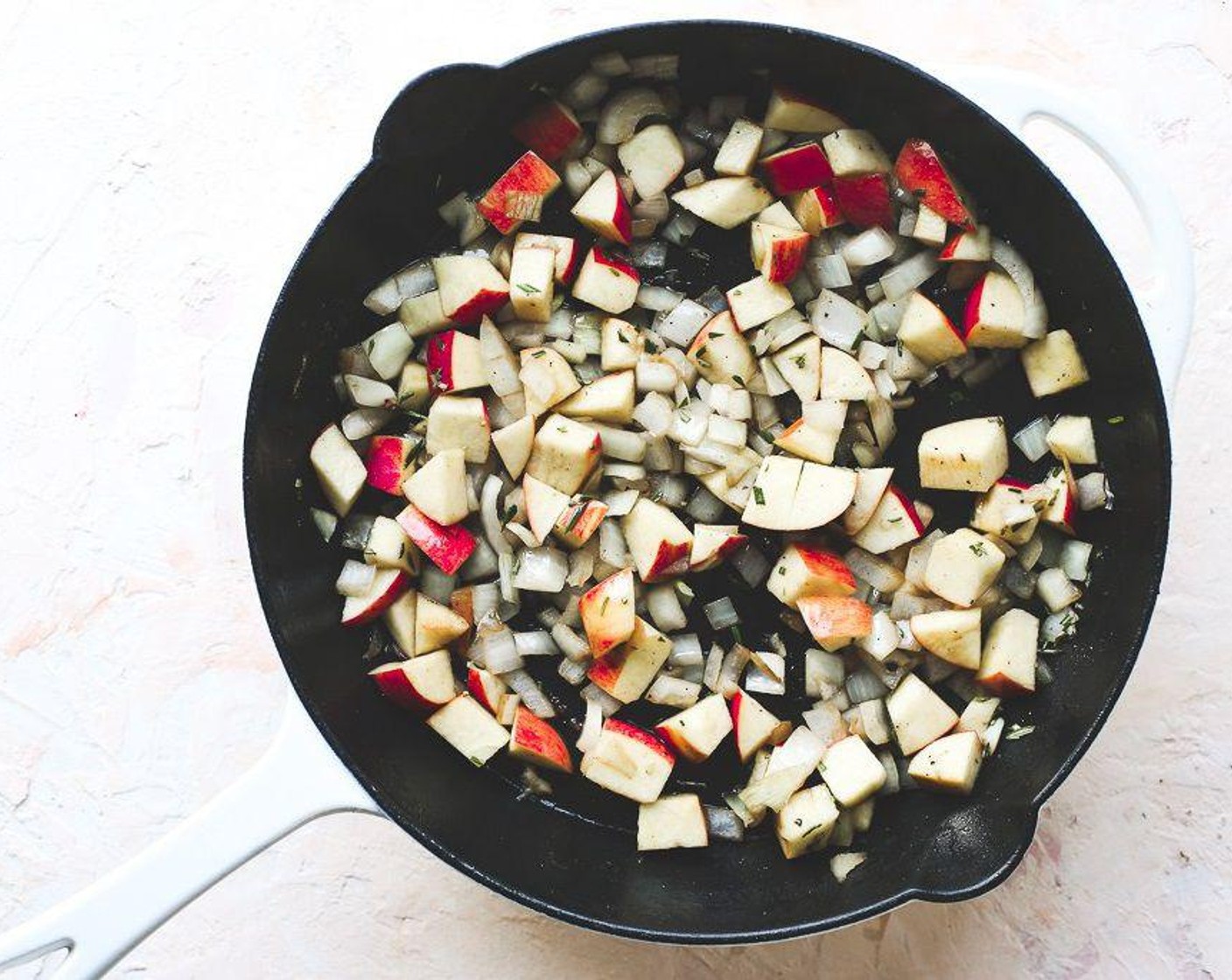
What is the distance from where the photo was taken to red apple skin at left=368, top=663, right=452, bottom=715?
156 cm

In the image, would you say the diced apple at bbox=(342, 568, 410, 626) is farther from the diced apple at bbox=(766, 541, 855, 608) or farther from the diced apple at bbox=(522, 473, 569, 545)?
the diced apple at bbox=(766, 541, 855, 608)

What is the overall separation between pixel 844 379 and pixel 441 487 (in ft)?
1.68

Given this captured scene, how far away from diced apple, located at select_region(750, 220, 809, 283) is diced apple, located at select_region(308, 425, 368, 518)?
22.1 inches

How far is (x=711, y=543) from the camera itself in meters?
1.54

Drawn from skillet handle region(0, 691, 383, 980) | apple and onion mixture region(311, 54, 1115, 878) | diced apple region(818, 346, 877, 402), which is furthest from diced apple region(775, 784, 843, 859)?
skillet handle region(0, 691, 383, 980)

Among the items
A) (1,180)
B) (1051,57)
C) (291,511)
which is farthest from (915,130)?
(1,180)

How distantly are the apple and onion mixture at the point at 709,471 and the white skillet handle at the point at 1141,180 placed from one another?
12cm

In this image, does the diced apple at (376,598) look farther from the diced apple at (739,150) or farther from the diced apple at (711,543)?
the diced apple at (739,150)

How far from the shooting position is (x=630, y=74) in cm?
154

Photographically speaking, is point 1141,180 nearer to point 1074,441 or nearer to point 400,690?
point 1074,441

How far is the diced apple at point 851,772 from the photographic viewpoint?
1.55m

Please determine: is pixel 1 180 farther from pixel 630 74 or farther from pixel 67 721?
pixel 630 74

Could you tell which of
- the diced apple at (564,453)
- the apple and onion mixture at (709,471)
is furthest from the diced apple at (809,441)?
the diced apple at (564,453)

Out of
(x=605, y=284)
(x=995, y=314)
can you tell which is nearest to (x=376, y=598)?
(x=605, y=284)
